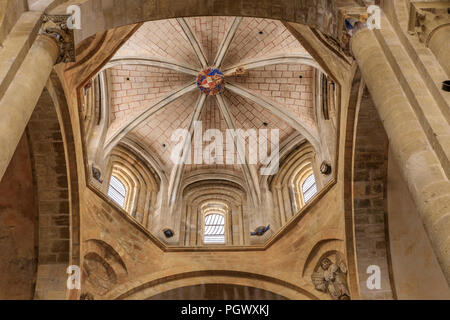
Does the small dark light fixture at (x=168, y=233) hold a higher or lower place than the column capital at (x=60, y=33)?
higher

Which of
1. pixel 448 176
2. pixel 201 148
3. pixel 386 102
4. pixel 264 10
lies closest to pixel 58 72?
pixel 264 10

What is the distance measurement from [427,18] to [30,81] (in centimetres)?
452

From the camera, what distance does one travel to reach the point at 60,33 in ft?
23.9

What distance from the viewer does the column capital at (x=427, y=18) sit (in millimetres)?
6168

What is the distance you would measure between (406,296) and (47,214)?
7024 millimetres

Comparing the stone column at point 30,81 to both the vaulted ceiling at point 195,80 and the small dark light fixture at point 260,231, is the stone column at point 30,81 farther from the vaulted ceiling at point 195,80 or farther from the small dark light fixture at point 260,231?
the vaulted ceiling at point 195,80

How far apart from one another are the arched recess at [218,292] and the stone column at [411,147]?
6.96 metres

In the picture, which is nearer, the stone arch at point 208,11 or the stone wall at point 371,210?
the stone arch at point 208,11

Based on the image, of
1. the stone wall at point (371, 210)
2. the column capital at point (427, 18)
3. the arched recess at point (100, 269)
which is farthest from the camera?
the arched recess at point (100, 269)

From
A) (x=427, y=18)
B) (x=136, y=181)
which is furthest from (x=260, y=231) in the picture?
(x=427, y=18)

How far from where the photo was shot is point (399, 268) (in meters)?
10.7

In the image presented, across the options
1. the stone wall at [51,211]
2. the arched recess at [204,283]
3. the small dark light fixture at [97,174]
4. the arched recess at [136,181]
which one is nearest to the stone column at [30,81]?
the stone wall at [51,211]

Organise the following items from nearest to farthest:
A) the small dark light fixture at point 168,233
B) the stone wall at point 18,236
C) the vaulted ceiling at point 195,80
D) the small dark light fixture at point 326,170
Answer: the stone wall at point 18,236 → the small dark light fixture at point 326,170 → the small dark light fixture at point 168,233 → the vaulted ceiling at point 195,80
